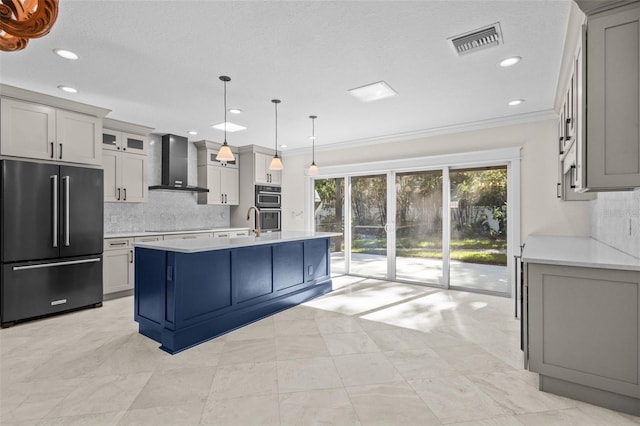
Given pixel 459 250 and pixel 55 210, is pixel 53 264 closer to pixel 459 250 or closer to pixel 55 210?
pixel 55 210

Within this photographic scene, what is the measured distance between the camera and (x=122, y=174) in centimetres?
488

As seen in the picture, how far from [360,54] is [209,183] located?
169 inches

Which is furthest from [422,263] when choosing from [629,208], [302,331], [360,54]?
[360,54]

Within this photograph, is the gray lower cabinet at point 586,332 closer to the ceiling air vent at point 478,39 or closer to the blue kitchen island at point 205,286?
the ceiling air vent at point 478,39

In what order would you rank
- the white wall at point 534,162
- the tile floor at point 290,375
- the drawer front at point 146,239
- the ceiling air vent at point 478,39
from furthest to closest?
the drawer front at point 146,239 < the white wall at point 534,162 < the ceiling air vent at point 478,39 < the tile floor at point 290,375

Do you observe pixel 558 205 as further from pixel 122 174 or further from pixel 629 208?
pixel 122 174

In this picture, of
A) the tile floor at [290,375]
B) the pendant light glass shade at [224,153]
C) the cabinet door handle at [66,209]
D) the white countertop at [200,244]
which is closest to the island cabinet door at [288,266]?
the white countertop at [200,244]

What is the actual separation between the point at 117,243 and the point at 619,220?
5544 mm

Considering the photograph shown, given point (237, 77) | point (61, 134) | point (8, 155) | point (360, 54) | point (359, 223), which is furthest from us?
point (359, 223)

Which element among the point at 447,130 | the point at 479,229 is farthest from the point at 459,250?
the point at 447,130

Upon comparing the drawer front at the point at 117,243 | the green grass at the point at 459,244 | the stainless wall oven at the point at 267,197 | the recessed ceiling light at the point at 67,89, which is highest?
the recessed ceiling light at the point at 67,89

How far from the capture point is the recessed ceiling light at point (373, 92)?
11.5 ft

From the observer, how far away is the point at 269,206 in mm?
6863

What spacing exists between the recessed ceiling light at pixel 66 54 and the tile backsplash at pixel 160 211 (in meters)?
2.66
